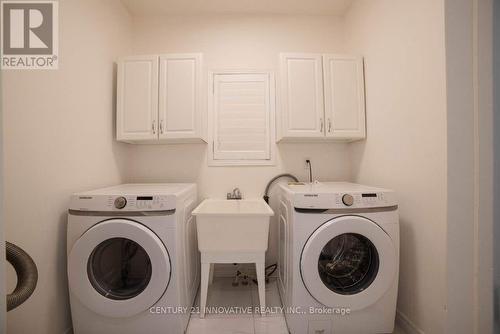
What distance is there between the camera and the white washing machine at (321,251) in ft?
4.26

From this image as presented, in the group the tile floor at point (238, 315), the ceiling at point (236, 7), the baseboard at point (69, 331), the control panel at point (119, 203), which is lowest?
the tile floor at point (238, 315)

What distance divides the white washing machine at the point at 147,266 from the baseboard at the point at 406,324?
4.61 ft

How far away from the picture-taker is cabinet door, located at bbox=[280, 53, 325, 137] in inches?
74.2

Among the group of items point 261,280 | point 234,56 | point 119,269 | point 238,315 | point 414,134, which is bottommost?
point 238,315

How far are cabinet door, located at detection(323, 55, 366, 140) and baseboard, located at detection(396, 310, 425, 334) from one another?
1.31 m

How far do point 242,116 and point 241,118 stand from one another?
0.07ft

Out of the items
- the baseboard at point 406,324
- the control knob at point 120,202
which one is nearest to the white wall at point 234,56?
the control knob at point 120,202

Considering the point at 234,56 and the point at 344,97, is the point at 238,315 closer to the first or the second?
the point at 344,97

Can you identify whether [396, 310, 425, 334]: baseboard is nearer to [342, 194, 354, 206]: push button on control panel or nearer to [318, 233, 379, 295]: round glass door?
[318, 233, 379, 295]: round glass door

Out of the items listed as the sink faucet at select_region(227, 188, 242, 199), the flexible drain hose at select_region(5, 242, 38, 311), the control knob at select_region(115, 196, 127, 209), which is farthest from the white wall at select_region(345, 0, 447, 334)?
the flexible drain hose at select_region(5, 242, 38, 311)

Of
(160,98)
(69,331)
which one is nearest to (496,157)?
(160,98)

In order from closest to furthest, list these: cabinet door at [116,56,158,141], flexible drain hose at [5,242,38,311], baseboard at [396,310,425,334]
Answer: flexible drain hose at [5,242,38,311], baseboard at [396,310,425,334], cabinet door at [116,56,158,141]

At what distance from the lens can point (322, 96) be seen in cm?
189

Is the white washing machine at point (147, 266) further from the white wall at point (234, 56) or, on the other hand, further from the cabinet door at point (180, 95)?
the white wall at point (234, 56)
